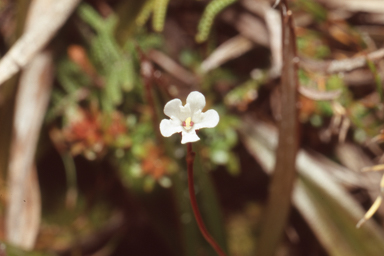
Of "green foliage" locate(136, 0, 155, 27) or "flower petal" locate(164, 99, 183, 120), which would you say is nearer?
"flower petal" locate(164, 99, 183, 120)

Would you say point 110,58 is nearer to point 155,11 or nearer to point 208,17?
point 155,11

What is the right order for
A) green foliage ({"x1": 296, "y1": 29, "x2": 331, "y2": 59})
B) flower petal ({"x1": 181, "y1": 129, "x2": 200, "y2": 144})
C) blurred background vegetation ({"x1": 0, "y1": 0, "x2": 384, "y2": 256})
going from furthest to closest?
green foliage ({"x1": 296, "y1": 29, "x2": 331, "y2": 59}), blurred background vegetation ({"x1": 0, "y1": 0, "x2": 384, "y2": 256}), flower petal ({"x1": 181, "y1": 129, "x2": 200, "y2": 144})

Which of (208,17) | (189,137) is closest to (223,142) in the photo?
(208,17)

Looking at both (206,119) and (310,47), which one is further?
(310,47)

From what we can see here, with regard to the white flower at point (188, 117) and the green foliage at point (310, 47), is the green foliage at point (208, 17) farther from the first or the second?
the white flower at point (188, 117)

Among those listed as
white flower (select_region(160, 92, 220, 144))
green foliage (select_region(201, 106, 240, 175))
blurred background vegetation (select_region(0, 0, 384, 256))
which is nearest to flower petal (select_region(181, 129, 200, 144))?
white flower (select_region(160, 92, 220, 144))

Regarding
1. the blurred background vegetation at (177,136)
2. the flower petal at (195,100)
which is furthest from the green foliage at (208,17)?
the flower petal at (195,100)

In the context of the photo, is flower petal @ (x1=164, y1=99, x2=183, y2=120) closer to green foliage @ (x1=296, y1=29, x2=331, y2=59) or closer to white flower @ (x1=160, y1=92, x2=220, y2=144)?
white flower @ (x1=160, y1=92, x2=220, y2=144)
